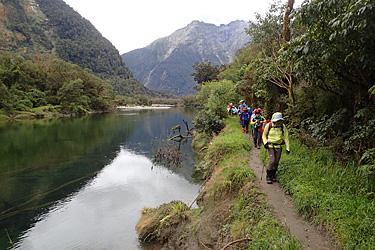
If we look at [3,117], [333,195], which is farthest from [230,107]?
[3,117]

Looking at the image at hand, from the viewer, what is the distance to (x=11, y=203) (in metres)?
18.1

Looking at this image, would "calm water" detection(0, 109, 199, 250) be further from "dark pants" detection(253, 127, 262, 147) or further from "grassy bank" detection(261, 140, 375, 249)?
"grassy bank" detection(261, 140, 375, 249)

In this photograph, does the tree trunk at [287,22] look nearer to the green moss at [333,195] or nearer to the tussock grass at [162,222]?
the green moss at [333,195]

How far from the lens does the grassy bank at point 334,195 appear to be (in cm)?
661

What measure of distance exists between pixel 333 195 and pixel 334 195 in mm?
23

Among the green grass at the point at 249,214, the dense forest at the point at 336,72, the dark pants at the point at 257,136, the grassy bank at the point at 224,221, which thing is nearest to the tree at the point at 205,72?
the dark pants at the point at 257,136

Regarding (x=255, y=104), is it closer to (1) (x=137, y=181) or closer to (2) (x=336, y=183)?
(1) (x=137, y=181)

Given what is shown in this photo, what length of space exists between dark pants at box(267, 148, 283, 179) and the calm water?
227 inches

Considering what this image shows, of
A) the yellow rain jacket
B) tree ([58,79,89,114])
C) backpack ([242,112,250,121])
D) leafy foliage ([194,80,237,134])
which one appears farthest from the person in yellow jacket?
tree ([58,79,89,114])

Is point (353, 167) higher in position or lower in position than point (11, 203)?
higher

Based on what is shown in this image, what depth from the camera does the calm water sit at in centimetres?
1433

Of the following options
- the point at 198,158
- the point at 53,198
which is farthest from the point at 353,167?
the point at 198,158

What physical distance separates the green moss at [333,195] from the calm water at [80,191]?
6.63m

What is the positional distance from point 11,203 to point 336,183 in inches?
648
